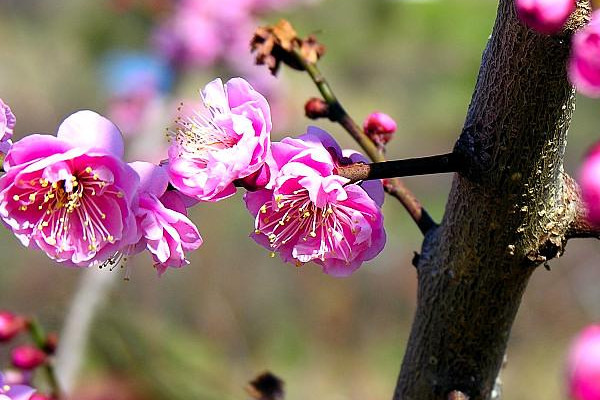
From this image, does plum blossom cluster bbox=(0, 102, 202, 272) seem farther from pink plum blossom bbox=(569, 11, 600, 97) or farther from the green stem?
the green stem

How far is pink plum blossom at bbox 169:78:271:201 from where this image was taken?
635mm

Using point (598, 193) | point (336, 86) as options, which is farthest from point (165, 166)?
point (336, 86)

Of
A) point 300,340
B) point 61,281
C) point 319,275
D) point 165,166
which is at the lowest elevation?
point 165,166

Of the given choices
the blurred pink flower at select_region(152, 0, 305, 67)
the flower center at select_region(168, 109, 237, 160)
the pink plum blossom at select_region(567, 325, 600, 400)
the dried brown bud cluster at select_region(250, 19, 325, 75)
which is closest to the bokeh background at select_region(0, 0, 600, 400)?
the blurred pink flower at select_region(152, 0, 305, 67)

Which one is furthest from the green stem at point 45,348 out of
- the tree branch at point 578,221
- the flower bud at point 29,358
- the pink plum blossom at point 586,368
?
the pink plum blossom at point 586,368

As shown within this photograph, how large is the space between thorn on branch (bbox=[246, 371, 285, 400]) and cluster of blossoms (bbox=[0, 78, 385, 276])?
34cm

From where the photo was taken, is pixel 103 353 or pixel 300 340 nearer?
pixel 103 353

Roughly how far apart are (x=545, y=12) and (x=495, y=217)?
25 cm

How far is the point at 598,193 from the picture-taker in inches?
16.9

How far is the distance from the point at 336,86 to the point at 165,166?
904 centimetres

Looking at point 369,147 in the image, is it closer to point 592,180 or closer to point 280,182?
point 280,182

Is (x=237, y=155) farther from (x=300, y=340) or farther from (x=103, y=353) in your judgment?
(x=300, y=340)

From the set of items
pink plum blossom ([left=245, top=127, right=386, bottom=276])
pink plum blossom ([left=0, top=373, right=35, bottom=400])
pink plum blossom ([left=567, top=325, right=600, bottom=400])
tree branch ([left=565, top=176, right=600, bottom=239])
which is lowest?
pink plum blossom ([left=0, top=373, right=35, bottom=400])

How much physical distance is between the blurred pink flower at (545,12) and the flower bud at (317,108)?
1.27 feet
